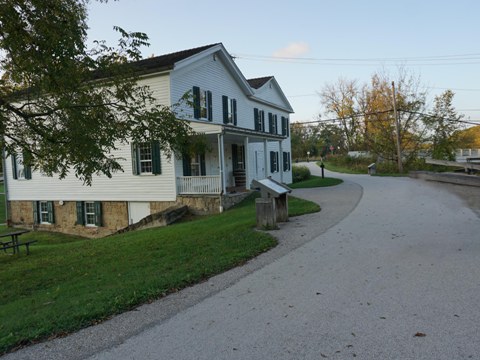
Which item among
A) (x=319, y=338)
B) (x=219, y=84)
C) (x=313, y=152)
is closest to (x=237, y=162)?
(x=219, y=84)

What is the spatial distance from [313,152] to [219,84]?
6230 cm

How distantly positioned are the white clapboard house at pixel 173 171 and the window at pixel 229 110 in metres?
0.05

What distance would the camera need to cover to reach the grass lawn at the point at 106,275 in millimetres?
4578

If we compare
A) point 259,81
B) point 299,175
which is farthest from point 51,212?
point 299,175

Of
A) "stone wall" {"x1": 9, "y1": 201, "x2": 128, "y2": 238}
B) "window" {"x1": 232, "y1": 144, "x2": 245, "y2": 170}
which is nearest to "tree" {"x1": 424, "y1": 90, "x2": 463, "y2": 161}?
"window" {"x1": 232, "y1": 144, "x2": 245, "y2": 170}

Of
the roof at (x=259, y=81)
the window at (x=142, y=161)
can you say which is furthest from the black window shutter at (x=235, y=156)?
the roof at (x=259, y=81)

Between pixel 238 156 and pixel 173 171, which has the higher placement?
pixel 238 156

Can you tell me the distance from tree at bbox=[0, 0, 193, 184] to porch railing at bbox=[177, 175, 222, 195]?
6.50 m

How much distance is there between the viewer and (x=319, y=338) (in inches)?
148

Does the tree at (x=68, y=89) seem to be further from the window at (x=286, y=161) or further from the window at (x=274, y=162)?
the window at (x=286, y=161)

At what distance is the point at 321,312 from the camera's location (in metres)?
4.42

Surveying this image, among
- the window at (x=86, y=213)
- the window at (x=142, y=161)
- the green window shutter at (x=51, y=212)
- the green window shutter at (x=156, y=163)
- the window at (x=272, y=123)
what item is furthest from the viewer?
the window at (x=272, y=123)

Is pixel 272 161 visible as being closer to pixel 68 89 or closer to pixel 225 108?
pixel 225 108

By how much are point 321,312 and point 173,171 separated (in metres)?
12.9
